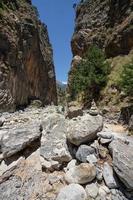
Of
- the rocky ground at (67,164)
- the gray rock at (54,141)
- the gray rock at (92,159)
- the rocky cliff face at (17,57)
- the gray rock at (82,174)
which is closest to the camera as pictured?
the rocky ground at (67,164)

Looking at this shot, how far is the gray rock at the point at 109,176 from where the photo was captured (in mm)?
4910

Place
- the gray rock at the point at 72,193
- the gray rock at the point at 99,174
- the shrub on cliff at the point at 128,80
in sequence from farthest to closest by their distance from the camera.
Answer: the shrub on cliff at the point at 128,80, the gray rock at the point at 99,174, the gray rock at the point at 72,193

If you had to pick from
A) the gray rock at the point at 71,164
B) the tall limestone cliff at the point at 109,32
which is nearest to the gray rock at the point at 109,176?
the gray rock at the point at 71,164

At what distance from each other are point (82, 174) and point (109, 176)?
0.67 meters

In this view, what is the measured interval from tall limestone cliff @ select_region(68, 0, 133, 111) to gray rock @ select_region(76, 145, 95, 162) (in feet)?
26.7

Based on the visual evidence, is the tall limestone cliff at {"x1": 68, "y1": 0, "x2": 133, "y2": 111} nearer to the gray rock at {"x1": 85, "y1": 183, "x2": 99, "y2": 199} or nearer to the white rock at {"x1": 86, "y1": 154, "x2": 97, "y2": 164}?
the white rock at {"x1": 86, "y1": 154, "x2": 97, "y2": 164}

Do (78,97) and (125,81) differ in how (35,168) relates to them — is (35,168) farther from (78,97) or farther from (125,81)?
(78,97)

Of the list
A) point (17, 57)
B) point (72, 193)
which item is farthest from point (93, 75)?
point (17, 57)

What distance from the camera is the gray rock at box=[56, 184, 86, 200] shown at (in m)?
4.54

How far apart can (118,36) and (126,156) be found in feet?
55.0

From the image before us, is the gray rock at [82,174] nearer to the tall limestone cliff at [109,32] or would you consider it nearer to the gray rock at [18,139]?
the gray rock at [18,139]

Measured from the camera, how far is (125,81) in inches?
447

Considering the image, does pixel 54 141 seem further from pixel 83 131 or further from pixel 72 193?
pixel 72 193

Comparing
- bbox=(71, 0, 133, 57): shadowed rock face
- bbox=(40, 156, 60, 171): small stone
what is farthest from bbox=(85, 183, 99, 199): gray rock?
bbox=(71, 0, 133, 57): shadowed rock face
